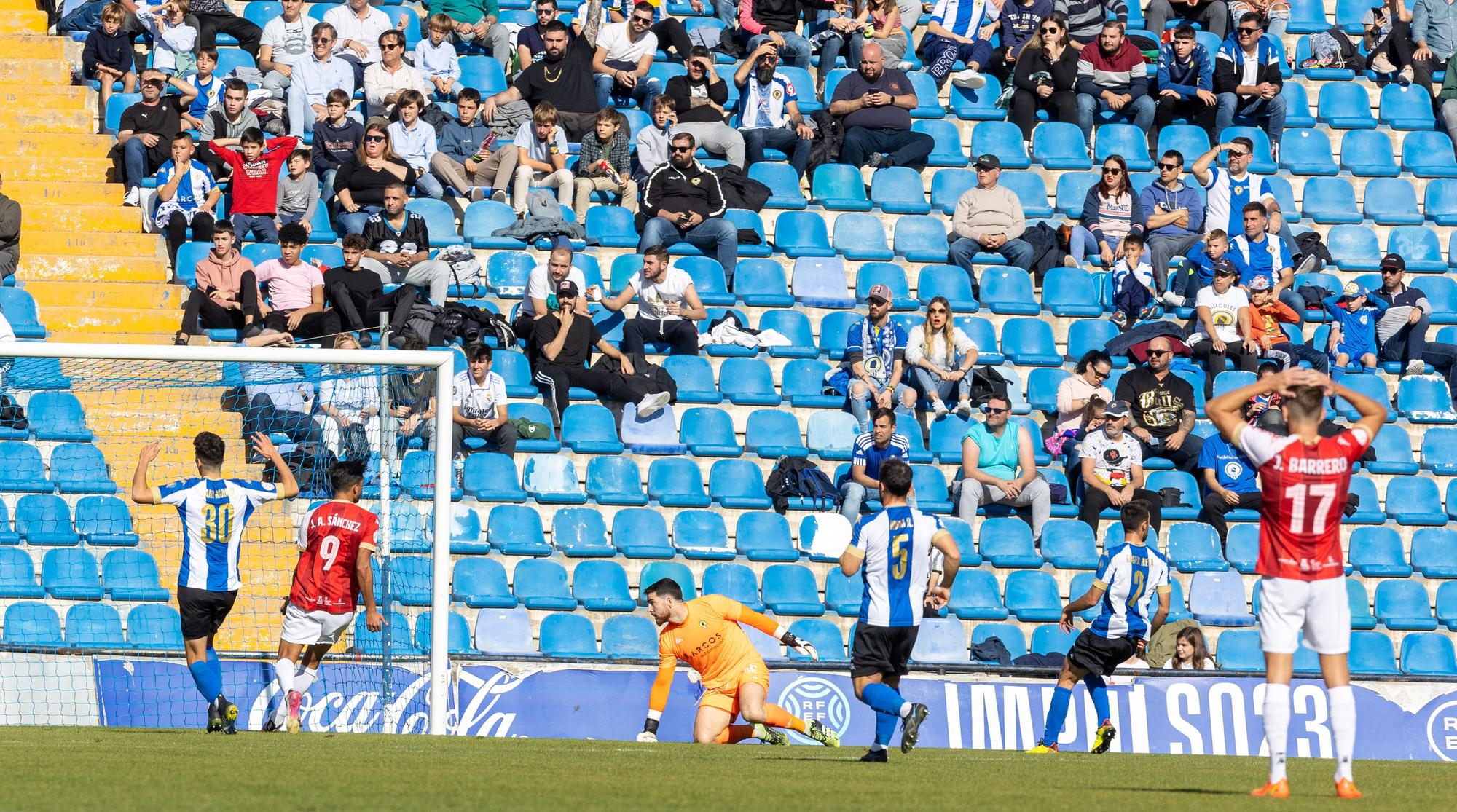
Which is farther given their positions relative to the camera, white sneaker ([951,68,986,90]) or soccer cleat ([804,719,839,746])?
white sneaker ([951,68,986,90])

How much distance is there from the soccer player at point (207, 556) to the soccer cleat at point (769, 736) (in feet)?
11.1

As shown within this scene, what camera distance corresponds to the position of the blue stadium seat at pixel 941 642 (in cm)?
1398

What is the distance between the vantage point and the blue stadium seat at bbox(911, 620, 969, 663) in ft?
45.9

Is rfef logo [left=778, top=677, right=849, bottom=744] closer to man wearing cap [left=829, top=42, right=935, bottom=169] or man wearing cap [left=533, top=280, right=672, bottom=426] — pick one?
man wearing cap [left=533, top=280, right=672, bottom=426]

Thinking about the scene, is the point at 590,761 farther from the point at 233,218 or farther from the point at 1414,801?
the point at 233,218

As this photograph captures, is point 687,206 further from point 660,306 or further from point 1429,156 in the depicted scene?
point 1429,156

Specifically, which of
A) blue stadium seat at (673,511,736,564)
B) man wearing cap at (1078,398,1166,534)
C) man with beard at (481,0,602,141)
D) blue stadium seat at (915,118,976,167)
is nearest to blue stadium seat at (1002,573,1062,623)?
man wearing cap at (1078,398,1166,534)

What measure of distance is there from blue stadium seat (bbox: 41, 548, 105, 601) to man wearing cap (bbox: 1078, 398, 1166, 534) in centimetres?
795

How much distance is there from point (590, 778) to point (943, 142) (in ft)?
38.5

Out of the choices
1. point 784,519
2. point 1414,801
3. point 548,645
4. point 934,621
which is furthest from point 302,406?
point 1414,801

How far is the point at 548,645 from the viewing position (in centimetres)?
1360

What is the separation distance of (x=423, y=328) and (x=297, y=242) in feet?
4.13

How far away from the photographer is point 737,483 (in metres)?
15.1

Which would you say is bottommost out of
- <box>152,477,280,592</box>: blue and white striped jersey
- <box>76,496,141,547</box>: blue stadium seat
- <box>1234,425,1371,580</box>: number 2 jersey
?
<box>76,496,141,547</box>: blue stadium seat
